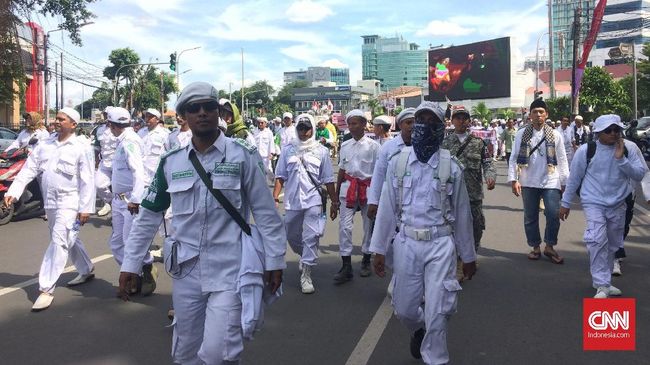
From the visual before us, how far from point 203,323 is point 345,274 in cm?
355

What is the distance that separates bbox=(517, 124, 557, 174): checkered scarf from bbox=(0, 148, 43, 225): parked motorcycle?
8748 mm

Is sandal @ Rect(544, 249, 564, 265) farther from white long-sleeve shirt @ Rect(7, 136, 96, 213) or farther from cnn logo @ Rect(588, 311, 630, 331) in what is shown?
white long-sleeve shirt @ Rect(7, 136, 96, 213)

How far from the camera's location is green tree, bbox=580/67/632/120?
36156 millimetres

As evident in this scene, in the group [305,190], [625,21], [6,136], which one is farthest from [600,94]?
[625,21]

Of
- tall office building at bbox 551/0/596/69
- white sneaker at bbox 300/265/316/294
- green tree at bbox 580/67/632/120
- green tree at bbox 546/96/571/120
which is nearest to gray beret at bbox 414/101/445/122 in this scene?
white sneaker at bbox 300/265/316/294

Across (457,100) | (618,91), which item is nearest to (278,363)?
(618,91)

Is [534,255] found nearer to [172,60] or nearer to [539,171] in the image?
[539,171]

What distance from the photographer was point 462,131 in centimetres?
659

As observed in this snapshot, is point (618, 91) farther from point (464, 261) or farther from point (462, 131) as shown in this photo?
point (464, 261)

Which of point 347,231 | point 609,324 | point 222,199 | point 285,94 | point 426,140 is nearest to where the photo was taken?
point 222,199

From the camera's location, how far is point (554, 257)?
735 centimetres

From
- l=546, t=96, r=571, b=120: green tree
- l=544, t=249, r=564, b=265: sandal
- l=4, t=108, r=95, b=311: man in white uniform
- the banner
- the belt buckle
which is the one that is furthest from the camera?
l=546, t=96, r=571, b=120: green tree

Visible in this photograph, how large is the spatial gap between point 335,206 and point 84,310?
277cm

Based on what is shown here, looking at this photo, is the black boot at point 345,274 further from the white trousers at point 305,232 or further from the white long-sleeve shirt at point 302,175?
the white long-sleeve shirt at point 302,175
